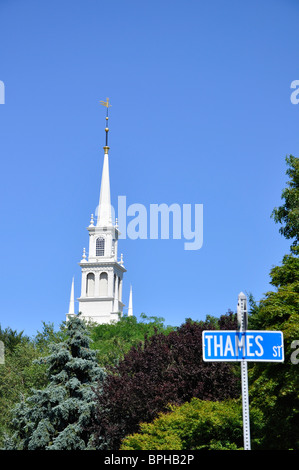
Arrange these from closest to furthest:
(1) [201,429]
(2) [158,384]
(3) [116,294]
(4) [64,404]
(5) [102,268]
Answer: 1. (1) [201,429]
2. (2) [158,384]
3. (4) [64,404]
4. (5) [102,268]
5. (3) [116,294]

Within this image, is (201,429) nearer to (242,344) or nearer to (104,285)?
(242,344)

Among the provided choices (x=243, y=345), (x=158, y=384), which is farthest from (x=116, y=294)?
(x=243, y=345)

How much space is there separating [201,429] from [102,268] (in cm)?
9238

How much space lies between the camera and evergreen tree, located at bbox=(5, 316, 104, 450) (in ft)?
95.0

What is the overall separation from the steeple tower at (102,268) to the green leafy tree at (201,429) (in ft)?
290

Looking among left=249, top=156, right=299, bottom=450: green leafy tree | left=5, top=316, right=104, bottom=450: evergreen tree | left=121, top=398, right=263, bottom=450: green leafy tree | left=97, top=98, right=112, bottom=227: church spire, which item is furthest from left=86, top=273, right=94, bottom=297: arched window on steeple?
left=121, top=398, right=263, bottom=450: green leafy tree

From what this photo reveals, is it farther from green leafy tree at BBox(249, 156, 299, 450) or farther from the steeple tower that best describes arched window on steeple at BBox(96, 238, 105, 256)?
green leafy tree at BBox(249, 156, 299, 450)

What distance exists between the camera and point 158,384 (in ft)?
83.9

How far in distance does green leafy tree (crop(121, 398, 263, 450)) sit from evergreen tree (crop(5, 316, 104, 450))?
8179 mm

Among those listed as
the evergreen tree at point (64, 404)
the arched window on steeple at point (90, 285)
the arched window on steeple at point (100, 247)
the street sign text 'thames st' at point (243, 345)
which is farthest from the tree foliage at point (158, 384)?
the arched window on steeple at point (100, 247)

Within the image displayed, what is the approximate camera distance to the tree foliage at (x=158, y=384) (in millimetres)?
24219

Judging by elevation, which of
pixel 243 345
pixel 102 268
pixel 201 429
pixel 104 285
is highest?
pixel 102 268

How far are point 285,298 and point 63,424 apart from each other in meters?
14.3
